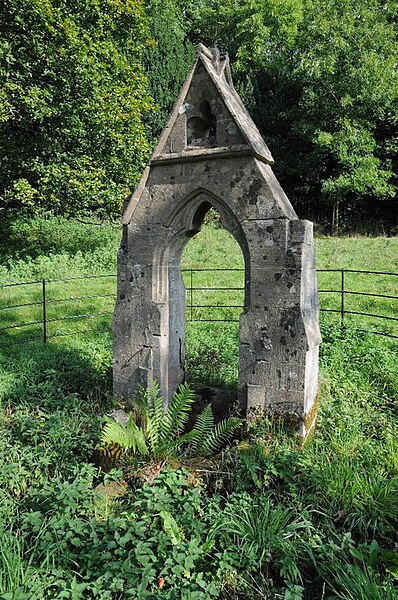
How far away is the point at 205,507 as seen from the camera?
366 centimetres

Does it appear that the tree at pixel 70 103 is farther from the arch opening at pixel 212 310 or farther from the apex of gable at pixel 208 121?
the apex of gable at pixel 208 121

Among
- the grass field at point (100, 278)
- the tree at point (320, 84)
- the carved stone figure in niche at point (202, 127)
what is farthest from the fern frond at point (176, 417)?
the tree at point (320, 84)

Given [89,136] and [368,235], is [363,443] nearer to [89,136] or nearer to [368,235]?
[89,136]

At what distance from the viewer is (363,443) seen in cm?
456

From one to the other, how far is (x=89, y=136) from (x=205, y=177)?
10945mm

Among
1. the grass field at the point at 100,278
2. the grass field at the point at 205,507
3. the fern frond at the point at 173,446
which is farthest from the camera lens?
the grass field at the point at 100,278

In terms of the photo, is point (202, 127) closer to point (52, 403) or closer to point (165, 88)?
point (52, 403)

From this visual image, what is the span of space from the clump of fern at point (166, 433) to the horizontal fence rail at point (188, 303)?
4132 millimetres

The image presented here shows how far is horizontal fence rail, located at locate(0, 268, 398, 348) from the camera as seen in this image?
873cm

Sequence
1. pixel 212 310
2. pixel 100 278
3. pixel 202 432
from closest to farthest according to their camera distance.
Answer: pixel 202 432 → pixel 212 310 → pixel 100 278

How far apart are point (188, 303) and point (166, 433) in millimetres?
6320

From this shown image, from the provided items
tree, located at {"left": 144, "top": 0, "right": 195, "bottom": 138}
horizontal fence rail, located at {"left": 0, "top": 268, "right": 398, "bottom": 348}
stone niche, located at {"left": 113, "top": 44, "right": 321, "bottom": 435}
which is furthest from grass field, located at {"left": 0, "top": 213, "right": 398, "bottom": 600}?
tree, located at {"left": 144, "top": 0, "right": 195, "bottom": 138}

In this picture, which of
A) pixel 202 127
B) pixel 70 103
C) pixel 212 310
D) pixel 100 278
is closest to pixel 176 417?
pixel 202 127

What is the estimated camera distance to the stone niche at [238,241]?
4328mm
